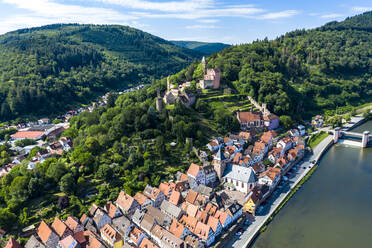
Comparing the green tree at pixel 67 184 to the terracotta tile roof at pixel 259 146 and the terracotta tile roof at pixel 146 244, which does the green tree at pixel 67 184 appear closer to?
the terracotta tile roof at pixel 146 244

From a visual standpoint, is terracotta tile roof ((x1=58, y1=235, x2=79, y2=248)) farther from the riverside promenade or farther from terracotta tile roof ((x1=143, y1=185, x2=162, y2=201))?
the riverside promenade

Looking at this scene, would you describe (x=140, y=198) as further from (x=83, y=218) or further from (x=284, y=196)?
(x=284, y=196)

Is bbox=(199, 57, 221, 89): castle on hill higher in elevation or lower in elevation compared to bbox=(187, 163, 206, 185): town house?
higher

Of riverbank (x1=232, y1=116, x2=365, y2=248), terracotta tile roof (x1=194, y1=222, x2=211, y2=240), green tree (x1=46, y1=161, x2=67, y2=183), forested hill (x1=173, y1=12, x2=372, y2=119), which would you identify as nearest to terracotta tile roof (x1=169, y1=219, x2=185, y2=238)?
terracotta tile roof (x1=194, y1=222, x2=211, y2=240)

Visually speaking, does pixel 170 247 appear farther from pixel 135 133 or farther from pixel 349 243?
pixel 135 133

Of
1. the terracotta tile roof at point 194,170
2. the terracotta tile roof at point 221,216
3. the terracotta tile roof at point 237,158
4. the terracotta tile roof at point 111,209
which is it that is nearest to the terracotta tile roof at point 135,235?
the terracotta tile roof at point 111,209
